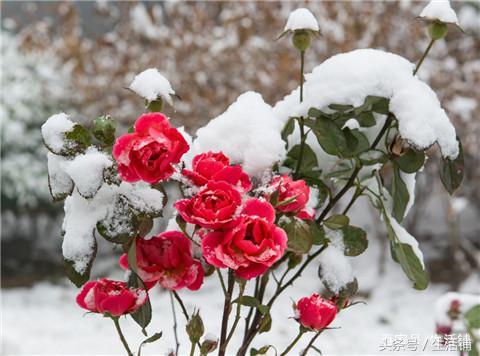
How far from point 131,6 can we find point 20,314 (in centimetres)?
209

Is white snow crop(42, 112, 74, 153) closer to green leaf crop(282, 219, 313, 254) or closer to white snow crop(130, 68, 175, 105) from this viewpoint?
white snow crop(130, 68, 175, 105)

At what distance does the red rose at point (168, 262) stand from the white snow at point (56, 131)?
0.14 m

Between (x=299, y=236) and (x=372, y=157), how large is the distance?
19cm

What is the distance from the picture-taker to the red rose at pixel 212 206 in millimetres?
649

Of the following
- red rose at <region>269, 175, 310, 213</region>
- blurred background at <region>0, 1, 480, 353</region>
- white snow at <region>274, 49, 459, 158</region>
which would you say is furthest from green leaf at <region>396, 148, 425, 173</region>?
blurred background at <region>0, 1, 480, 353</region>

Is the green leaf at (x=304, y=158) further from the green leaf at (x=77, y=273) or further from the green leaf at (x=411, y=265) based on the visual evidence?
the green leaf at (x=77, y=273)

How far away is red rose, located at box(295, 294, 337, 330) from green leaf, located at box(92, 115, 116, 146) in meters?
0.30

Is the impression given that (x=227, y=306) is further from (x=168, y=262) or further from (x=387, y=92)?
(x=387, y=92)

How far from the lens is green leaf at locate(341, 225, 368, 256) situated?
2.72 feet

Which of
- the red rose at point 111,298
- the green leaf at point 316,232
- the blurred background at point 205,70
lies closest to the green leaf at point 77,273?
the red rose at point 111,298

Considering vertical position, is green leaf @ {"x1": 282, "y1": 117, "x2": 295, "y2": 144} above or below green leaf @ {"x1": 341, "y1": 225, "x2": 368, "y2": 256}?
above

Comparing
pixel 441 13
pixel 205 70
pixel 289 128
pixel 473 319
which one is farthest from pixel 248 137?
pixel 205 70

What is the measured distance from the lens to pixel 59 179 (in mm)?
684

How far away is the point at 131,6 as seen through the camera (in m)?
4.29
